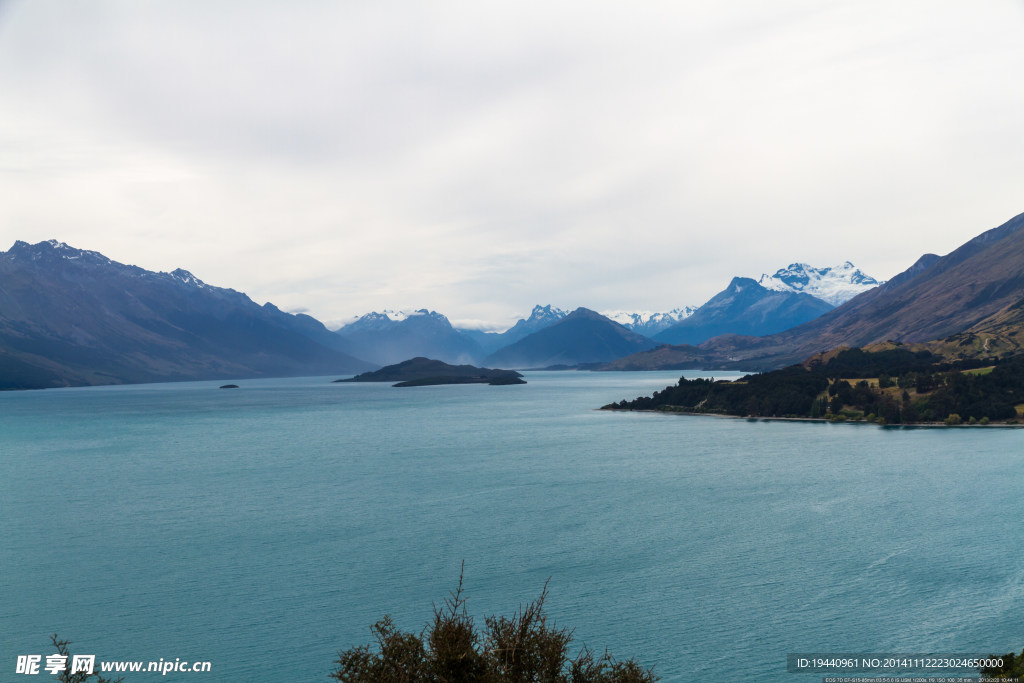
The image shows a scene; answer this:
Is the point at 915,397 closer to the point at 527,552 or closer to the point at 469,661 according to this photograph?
the point at 527,552

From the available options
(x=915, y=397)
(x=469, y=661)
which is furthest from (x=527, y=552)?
(x=915, y=397)

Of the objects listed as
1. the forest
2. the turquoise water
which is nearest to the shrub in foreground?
the turquoise water

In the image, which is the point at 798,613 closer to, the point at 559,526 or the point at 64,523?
the point at 559,526

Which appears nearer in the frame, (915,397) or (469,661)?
(469,661)

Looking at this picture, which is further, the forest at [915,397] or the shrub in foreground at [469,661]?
Answer: the forest at [915,397]

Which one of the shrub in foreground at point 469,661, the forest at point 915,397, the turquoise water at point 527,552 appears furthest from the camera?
the forest at point 915,397

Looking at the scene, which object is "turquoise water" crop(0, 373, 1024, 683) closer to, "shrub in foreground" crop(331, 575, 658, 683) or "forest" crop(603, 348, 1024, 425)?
"shrub in foreground" crop(331, 575, 658, 683)

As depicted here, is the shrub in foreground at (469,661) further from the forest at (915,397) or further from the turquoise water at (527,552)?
the forest at (915,397)

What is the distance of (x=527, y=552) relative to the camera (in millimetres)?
59969

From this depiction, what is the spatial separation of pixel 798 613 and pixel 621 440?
94416mm

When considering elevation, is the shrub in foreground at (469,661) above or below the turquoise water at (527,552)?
above

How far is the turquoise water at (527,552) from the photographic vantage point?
43.0 meters

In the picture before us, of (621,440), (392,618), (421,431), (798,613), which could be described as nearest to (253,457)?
(421,431)

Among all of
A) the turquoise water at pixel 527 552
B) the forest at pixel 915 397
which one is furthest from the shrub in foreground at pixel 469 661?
the forest at pixel 915 397
